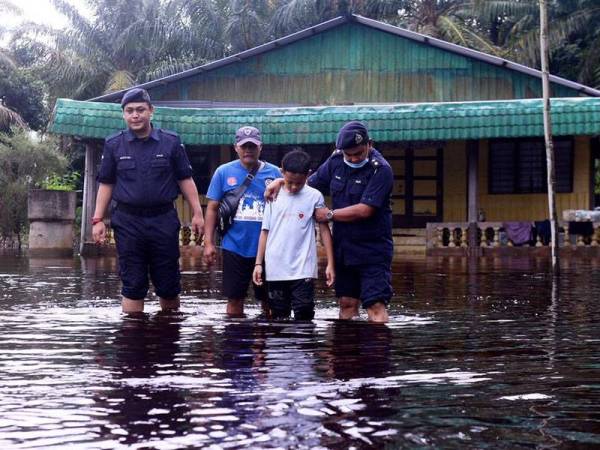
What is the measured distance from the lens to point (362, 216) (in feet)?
27.7

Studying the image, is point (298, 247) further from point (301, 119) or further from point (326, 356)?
point (301, 119)

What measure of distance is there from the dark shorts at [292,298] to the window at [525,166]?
62.2 ft

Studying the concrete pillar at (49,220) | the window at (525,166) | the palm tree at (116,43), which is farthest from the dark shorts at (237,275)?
the palm tree at (116,43)

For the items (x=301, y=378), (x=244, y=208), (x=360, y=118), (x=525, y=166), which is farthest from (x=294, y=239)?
(x=525, y=166)

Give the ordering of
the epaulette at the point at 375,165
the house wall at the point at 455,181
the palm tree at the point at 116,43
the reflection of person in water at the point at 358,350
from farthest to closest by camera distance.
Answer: the palm tree at the point at 116,43 < the house wall at the point at 455,181 < the epaulette at the point at 375,165 < the reflection of person in water at the point at 358,350

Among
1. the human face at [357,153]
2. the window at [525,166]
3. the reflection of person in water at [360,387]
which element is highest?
the window at [525,166]

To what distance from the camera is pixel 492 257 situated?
23.5 metres

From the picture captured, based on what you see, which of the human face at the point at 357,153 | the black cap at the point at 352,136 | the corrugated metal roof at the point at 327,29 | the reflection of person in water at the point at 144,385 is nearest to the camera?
the reflection of person in water at the point at 144,385

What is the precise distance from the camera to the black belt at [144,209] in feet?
29.9

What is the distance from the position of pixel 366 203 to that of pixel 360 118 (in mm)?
16119

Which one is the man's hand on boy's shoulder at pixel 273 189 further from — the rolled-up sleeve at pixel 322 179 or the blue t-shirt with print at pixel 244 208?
the blue t-shirt with print at pixel 244 208

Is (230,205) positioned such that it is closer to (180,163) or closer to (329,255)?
(180,163)

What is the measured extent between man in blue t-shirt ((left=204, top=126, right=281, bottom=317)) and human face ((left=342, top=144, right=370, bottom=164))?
0.87m

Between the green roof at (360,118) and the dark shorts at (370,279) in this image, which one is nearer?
the dark shorts at (370,279)
